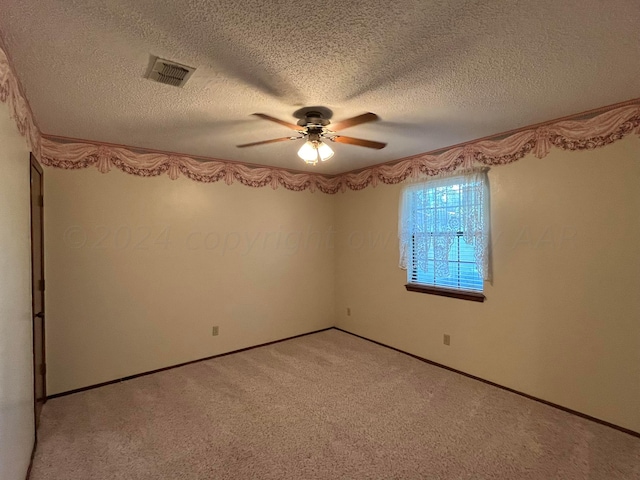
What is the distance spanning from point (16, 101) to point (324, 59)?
1.76m

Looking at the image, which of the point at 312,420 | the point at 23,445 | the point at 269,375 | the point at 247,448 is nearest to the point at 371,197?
the point at 269,375

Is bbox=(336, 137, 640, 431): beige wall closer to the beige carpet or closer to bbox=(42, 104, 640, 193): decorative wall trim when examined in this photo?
bbox=(42, 104, 640, 193): decorative wall trim

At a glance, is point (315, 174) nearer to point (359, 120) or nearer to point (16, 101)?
point (359, 120)

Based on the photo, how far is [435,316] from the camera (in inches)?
143

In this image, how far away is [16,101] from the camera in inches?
71.9

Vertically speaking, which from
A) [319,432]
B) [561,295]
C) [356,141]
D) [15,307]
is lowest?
[319,432]

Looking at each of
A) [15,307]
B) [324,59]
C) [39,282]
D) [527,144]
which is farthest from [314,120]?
[39,282]

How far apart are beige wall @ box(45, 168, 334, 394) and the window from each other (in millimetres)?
1491

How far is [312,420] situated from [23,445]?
1.82 m

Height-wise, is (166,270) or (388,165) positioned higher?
(388,165)

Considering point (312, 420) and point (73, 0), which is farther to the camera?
point (312, 420)

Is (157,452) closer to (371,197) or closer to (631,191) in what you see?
(371,197)

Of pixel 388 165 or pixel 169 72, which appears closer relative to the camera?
pixel 169 72

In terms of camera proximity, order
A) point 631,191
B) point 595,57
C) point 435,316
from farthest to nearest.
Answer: point 435,316 → point 631,191 → point 595,57
